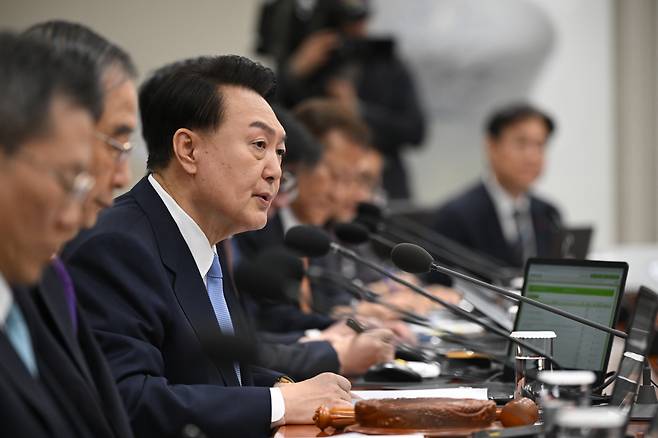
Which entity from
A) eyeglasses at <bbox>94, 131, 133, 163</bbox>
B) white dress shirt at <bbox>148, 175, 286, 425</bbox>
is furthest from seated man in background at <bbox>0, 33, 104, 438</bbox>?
white dress shirt at <bbox>148, 175, 286, 425</bbox>

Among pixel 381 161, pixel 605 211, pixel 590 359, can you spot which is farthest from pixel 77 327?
pixel 605 211

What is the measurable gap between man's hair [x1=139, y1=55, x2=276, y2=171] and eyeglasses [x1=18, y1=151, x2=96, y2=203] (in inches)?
30.4

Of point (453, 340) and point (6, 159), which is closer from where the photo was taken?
point (6, 159)

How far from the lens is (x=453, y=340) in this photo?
2424 millimetres

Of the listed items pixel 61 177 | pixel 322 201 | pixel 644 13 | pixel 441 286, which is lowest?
pixel 441 286

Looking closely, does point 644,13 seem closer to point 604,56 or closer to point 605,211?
point 604,56

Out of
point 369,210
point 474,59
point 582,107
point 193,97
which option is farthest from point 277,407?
point 582,107

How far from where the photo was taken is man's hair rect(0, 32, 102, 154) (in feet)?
3.85

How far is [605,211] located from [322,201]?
376cm

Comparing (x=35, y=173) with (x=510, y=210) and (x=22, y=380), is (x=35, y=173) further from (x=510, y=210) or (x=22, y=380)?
(x=510, y=210)

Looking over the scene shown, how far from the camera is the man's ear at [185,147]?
1996mm

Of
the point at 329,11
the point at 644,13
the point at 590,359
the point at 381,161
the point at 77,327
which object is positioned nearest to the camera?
the point at 77,327

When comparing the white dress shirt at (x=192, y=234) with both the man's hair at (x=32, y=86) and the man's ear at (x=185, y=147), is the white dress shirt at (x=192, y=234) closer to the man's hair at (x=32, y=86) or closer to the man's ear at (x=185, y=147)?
the man's ear at (x=185, y=147)

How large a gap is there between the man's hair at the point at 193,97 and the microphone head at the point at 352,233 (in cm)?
68
